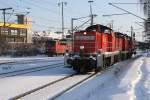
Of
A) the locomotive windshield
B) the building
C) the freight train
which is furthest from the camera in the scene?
the building

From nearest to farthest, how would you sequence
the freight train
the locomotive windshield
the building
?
1. the freight train
2. the locomotive windshield
3. the building

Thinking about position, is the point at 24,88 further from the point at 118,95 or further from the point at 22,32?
the point at 22,32

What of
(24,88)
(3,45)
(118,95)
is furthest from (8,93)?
(3,45)

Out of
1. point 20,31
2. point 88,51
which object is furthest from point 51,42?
point 20,31

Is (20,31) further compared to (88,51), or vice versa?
(20,31)

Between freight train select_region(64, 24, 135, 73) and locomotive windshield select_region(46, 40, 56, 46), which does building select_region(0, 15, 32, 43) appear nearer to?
locomotive windshield select_region(46, 40, 56, 46)

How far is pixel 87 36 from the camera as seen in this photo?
86.2 feet

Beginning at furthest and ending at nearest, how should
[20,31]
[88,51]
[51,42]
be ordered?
[20,31] < [51,42] < [88,51]

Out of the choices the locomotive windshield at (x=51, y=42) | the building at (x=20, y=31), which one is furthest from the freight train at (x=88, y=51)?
the building at (x=20, y=31)

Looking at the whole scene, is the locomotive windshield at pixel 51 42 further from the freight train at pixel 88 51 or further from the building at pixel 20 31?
the building at pixel 20 31

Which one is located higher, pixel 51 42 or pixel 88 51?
pixel 51 42

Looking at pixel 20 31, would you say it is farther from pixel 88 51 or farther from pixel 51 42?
pixel 88 51

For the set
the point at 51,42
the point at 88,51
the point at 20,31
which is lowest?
the point at 88,51

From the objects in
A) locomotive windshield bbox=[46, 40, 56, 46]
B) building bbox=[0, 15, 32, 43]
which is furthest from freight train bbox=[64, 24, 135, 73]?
building bbox=[0, 15, 32, 43]
